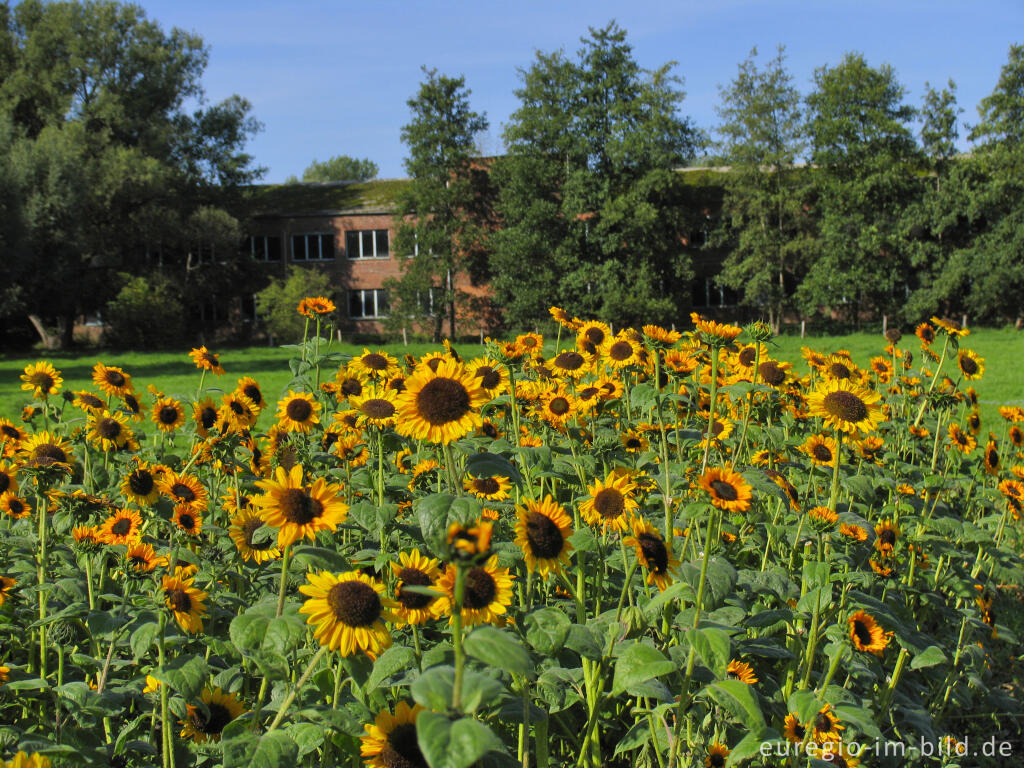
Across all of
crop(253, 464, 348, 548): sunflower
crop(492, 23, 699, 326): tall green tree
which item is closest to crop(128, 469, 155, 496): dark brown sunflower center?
crop(253, 464, 348, 548): sunflower

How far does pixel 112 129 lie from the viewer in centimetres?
2997

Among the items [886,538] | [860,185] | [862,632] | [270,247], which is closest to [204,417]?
[862,632]

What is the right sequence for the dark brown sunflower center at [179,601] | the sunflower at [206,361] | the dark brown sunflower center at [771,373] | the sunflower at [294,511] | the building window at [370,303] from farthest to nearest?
the building window at [370,303] → the sunflower at [206,361] → the dark brown sunflower center at [771,373] → the dark brown sunflower center at [179,601] → the sunflower at [294,511]

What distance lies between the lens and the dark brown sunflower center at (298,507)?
1783mm

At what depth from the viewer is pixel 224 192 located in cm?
3250

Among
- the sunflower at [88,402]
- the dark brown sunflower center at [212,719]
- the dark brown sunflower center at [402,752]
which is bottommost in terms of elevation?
the dark brown sunflower center at [212,719]

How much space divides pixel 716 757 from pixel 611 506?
74 centimetres

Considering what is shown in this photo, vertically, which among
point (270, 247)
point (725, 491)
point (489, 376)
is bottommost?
point (725, 491)

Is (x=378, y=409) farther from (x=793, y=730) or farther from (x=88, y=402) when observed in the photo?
(x=88, y=402)

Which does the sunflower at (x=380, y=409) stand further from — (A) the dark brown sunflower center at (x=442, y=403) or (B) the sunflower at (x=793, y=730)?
(B) the sunflower at (x=793, y=730)

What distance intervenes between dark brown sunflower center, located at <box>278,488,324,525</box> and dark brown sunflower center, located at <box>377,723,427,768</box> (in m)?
0.50

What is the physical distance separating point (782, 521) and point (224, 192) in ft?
108

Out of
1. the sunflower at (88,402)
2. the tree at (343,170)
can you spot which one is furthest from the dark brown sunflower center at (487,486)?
the tree at (343,170)

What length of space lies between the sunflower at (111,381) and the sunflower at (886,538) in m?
3.46
